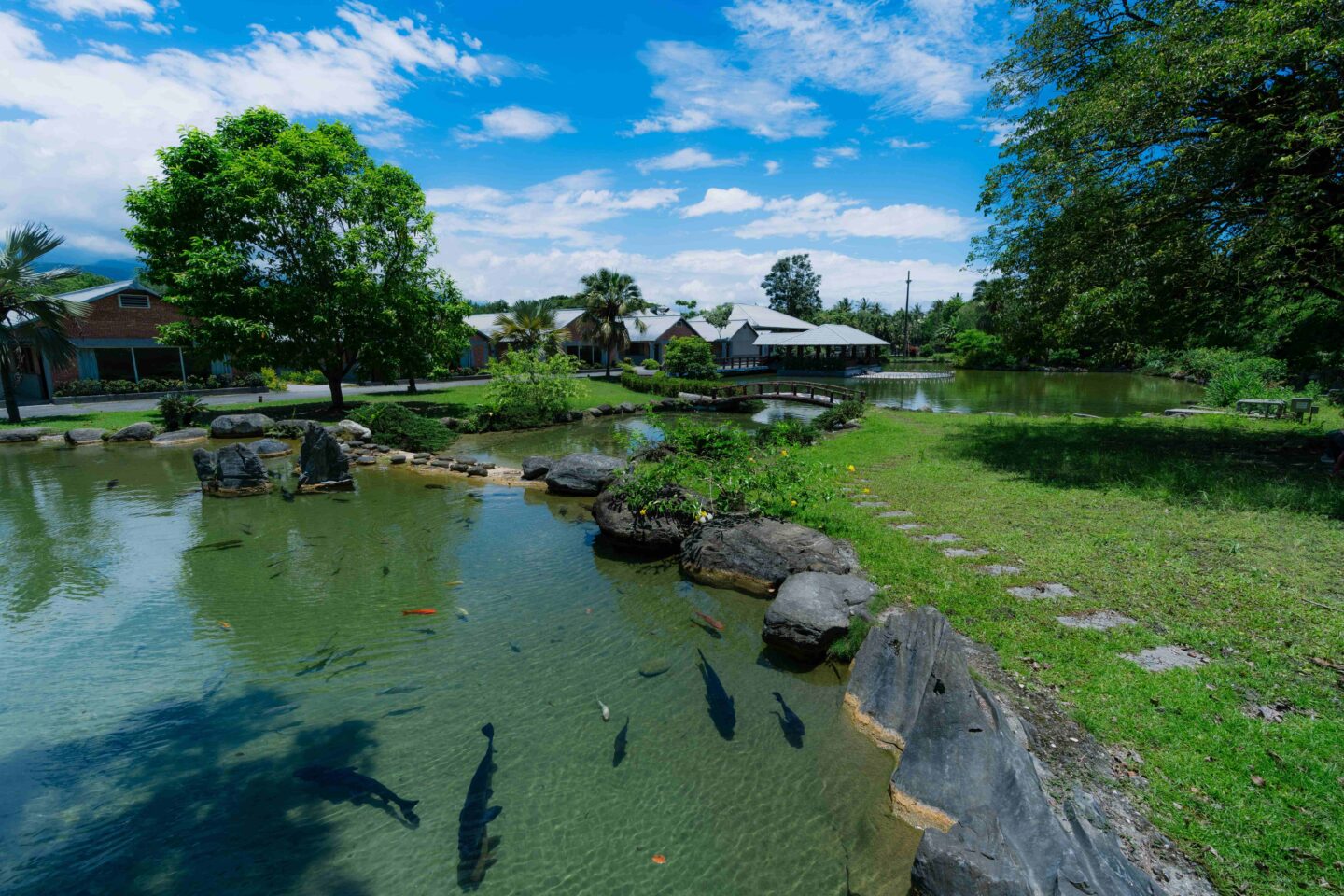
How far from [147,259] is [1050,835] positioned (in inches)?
1251

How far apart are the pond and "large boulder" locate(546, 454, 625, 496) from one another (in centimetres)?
1802

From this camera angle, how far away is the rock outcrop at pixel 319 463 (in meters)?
13.5

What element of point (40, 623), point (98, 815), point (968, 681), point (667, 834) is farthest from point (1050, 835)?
point (40, 623)

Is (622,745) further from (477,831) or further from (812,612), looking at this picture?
(812,612)

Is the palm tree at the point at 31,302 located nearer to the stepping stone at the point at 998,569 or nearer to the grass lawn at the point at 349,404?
the grass lawn at the point at 349,404

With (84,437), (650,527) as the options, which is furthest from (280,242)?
(650,527)

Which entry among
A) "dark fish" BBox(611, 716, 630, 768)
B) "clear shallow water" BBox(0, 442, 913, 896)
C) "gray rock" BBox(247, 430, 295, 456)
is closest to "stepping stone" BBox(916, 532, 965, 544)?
"clear shallow water" BBox(0, 442, 913, 896)

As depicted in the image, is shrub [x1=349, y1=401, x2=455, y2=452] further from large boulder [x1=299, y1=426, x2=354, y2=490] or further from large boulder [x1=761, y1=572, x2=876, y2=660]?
large boulder [x1=761, y1=572, x2=876, y2=660]

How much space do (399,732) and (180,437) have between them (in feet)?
66.4

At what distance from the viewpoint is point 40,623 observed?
706cm

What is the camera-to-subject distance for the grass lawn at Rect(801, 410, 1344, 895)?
11.6 ft

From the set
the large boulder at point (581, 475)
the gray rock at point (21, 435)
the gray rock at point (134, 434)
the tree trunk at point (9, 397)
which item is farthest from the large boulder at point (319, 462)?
the tree trunk at point (9, 397)

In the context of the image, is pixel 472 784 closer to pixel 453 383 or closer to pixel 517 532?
pixel 517 532

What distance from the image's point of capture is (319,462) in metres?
13.5
